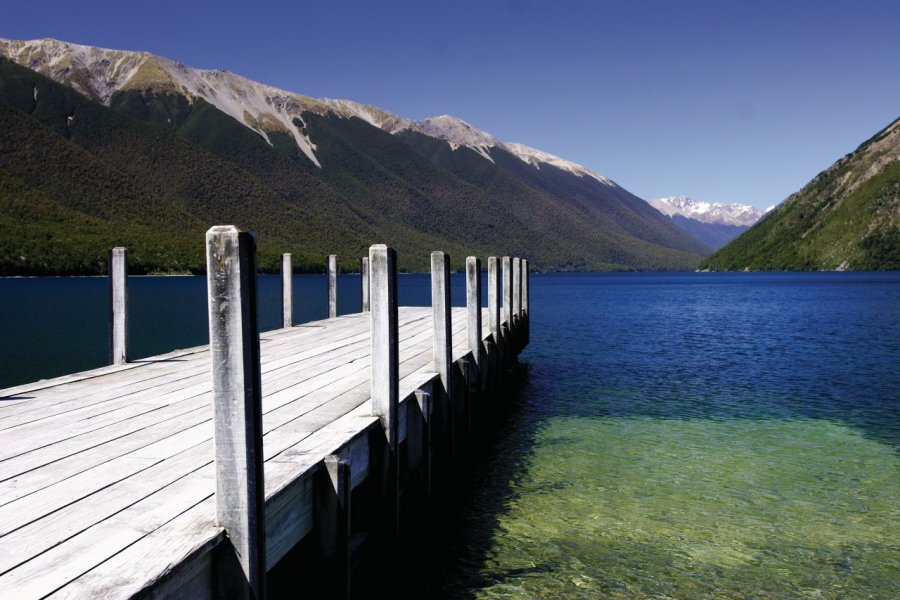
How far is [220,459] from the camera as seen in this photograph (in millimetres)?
3551

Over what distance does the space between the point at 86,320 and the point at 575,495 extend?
1529 inches

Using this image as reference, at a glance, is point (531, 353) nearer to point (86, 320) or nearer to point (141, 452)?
point (141, 452)

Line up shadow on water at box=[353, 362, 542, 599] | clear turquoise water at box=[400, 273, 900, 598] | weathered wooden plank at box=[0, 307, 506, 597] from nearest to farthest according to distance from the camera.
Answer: weathered wooden plank at box=[0, 307, 506, 597], shadow on water at box=[353, 362, 542, 599], clear turquoise water at box=[400, 273, 900, 598]

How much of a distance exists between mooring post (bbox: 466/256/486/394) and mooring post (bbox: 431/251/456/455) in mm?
2327

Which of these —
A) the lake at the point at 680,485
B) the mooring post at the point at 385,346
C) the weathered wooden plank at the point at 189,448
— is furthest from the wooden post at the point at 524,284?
the mooring post at the point at 385,346

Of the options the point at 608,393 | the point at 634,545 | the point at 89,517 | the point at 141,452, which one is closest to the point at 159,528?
the point at 89,517

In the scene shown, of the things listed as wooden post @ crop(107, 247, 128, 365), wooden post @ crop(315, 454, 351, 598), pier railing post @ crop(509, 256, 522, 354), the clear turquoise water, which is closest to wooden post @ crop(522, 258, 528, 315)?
pier railing post @ crop(509, 256, 522, 354)

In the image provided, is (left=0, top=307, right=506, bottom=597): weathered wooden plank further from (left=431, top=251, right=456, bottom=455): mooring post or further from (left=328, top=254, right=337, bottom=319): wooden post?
(left=328, top=254, right=337, bottom=319): wooden post

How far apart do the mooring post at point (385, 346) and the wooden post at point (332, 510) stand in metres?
1.40

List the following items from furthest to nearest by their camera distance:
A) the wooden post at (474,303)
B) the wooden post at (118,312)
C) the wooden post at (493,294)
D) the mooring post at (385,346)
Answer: the wooden post at (493,294)
the wooden post at (474,303)
the wooden post at (118,312)
the mooring post at (385,346)

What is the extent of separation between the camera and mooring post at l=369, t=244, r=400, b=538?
625 centimetres

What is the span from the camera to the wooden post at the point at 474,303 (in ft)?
38.1

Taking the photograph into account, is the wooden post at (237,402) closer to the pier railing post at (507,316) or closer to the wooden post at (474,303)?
the wooden post at (474,303)

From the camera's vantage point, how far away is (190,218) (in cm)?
16000
